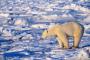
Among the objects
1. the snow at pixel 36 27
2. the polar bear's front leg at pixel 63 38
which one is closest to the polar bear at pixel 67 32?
the polar bear's front leg at pixel 63 38

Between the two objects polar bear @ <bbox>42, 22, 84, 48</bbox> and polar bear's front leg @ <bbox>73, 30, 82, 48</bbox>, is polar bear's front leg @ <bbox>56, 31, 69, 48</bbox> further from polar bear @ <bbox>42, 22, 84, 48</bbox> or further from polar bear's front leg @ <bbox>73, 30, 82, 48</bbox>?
polar bear's front leg @ <bbox>73, 30, 82, 48</bbox>

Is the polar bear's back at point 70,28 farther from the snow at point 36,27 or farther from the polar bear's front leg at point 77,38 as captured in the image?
the snow at point 36,27

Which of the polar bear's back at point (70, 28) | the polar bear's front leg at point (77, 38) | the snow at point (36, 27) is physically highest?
the polar bear's back at point (70, 28)

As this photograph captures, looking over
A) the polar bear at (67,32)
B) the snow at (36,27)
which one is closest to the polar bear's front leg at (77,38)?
the polar bear at (67,32)

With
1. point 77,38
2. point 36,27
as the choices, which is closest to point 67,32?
point 77,38

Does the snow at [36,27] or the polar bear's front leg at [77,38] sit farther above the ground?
the polar bear's front leg at [77,38]

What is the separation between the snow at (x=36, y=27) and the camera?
20.5 feet

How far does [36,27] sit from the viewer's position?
30.5 feet

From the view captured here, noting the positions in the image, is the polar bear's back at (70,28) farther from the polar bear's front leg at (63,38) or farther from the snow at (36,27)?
the snow at (36,27)

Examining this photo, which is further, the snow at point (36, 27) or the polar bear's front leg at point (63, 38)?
the polar bear's front leg at point (63, 38)

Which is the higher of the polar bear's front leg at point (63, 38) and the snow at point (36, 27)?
the polar bear's front leg at point (63, 38)

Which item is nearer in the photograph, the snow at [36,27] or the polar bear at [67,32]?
the snow at [36,27]

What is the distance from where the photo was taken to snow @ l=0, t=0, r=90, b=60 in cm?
626

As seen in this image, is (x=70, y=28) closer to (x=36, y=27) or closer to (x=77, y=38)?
(x=77, y=38)
